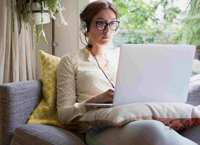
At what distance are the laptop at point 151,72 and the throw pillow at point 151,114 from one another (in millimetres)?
52

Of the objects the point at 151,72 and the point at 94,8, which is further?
the point at 94,8

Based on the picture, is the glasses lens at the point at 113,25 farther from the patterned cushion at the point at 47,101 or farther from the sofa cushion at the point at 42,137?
the sofa cushion at the point at 42,137

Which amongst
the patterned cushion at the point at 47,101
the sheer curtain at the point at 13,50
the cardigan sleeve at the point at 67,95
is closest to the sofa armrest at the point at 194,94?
the cardigan sleeve at the point at 67,95

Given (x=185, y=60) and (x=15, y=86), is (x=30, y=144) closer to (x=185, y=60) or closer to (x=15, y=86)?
(x=15, y=86)

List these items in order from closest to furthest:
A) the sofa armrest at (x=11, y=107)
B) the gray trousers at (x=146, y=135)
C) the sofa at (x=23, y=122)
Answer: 1. the gray trousers at (x=146, y=135)
2. the sofa at (x=23, y=122)
3. the sofa armrest at (x=11, y=107)

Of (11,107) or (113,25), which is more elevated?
(113,25)

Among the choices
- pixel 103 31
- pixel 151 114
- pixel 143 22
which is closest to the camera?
pixel 151 114

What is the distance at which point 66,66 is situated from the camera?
4.41 ft

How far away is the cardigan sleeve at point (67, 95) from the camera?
1.15m

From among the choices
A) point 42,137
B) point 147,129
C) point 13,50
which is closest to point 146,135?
point 147,129

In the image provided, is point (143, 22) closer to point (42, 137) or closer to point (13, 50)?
point (13, 50)

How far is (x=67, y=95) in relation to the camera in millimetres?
1263

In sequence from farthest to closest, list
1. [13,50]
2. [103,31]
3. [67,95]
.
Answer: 1. [13,50]
2. [103,31]
3. [67,95]

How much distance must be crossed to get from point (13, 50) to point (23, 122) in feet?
2.43
